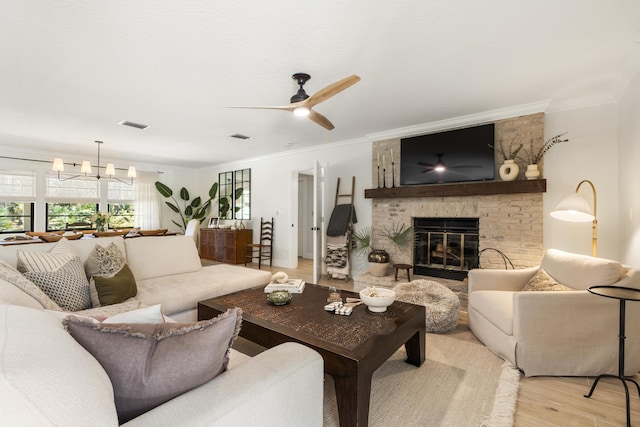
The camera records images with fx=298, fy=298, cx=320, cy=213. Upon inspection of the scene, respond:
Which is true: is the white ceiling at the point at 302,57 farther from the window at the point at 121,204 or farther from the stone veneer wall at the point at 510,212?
the window at the point at 121,204

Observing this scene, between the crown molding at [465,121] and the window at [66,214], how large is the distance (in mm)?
6485

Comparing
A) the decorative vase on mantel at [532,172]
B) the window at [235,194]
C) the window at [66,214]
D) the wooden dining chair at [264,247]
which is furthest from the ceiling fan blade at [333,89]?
the window at [66,214]

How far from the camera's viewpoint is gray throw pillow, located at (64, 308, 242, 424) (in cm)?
81

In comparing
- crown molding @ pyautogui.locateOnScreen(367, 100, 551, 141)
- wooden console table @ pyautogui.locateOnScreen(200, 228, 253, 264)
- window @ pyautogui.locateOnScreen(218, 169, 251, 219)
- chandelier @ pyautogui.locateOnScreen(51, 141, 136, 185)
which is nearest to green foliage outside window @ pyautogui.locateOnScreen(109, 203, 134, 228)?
chandelier @ pyautogui.locateOnScreen(51, 141, 136, 185)

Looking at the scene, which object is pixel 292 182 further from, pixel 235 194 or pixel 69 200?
pixel 69 200

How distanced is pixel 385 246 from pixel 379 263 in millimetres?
430

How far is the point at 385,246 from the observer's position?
15.3ft

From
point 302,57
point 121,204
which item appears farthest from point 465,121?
point 121,204

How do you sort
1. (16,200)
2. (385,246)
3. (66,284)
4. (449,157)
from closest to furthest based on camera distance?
(66,284) → (449,157) → (385,246) → (16,200)

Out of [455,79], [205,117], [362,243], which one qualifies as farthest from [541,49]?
[205,117]

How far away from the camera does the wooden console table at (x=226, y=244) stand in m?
6.48

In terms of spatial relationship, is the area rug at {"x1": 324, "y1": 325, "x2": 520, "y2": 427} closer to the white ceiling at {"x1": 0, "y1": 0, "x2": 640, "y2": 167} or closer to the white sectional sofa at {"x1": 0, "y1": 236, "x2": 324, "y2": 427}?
the white sectional sofa at {"x1": 0, "y1": 236, "x2": 324, "y2": 427}

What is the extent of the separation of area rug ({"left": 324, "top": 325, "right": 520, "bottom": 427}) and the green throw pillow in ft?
5.37

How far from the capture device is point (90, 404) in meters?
0.60
